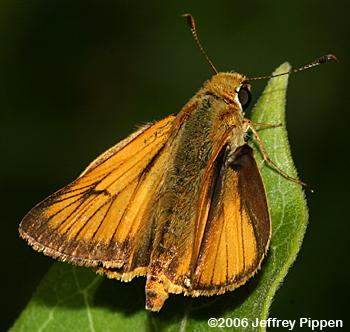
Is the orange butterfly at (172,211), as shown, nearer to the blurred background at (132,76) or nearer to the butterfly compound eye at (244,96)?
the butterfly compound eye at (244,96)

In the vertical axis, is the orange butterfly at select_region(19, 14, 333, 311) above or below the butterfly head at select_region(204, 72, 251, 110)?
below

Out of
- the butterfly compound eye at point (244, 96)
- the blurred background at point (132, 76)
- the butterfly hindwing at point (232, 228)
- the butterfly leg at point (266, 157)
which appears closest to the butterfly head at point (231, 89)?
the butterfly compound eye at point (244, 96)

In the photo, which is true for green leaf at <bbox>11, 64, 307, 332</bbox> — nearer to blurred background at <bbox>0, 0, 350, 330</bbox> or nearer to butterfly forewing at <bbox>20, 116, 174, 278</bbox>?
butterfly forewing at <bbox>20, 116, 174, 278</bbox>

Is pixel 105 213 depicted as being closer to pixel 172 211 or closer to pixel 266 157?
pixel 172 211

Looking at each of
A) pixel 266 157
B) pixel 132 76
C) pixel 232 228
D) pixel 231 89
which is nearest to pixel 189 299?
pixel 232 228

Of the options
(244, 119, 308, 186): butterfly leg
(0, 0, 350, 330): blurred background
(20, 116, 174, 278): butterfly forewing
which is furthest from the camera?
(0, 0, 350, 330): blurred background

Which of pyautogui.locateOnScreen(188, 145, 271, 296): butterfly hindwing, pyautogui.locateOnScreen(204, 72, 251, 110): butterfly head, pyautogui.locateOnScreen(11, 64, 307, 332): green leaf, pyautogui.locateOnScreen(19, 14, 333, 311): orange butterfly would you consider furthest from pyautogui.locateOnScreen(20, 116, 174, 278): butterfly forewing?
pyautogui.locateOnScreen(204, 72, 251, 110): butterfly head

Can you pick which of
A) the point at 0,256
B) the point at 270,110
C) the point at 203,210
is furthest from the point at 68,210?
the point at 0,256
